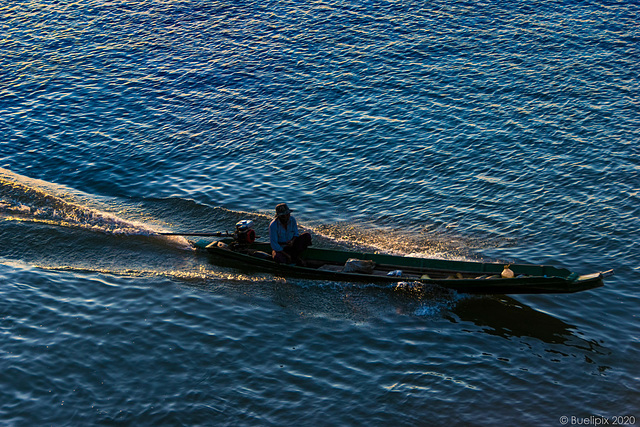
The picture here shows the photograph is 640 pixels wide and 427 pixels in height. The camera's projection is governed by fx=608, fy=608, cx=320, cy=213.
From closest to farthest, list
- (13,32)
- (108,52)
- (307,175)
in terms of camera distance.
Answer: (307,175) < (108,52) < (13,32)

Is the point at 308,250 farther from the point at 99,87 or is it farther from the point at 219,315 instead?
the point at 99,87

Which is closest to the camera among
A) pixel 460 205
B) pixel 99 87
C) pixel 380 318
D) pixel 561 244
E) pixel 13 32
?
pixel 380 318

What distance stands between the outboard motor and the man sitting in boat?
0.89 metres

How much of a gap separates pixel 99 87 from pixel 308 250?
683 inches

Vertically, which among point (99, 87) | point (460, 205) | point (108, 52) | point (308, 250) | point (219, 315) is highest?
point (108, 52)

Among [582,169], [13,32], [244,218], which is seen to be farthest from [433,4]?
[13,32]

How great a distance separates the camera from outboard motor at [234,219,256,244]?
664 inches

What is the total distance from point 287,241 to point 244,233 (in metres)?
1.34

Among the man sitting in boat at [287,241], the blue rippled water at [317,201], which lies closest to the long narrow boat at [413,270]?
the man sitting in boat at [287,241]

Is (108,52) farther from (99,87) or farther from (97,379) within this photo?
(97,379)

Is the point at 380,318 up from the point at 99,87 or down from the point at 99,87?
down

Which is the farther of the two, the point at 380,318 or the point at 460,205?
the point at 460,205

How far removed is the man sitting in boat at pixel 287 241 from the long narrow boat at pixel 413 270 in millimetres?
242

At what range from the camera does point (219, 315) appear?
14.6m
